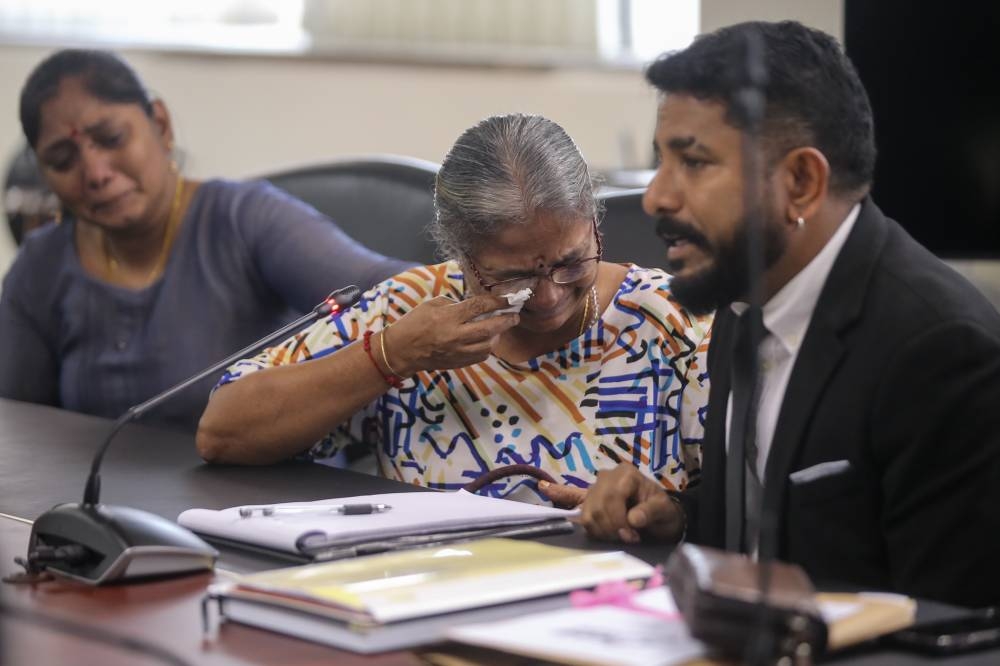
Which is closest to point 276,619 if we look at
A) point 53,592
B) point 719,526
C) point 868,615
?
point 53,592

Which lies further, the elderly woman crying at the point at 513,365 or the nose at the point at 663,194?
the elderly woman crying at the point at 513,365

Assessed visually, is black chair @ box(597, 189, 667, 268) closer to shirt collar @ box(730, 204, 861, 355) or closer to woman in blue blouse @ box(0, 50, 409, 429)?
woman in blue blouse @ box(0, 50, 409, 429)

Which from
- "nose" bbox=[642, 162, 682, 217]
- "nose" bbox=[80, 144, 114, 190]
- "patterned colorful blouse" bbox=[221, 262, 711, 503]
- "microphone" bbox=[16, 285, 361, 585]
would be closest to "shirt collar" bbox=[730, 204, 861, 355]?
"nose" bbox=[642, 162, 682, 217]

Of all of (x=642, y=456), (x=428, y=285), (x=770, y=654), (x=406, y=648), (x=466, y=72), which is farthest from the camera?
(x=466, y=72)

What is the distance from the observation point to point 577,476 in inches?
69.0

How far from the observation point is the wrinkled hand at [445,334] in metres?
1.76

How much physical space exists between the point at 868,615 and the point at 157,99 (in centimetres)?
199

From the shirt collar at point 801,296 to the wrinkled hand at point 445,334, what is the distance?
0.44 meters

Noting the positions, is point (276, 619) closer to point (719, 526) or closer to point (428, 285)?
point (719, 526)

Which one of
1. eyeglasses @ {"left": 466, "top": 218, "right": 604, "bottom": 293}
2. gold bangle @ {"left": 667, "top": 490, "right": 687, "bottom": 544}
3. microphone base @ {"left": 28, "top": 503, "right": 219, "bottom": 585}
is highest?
eyeglasses @ {"left": 466, "top": 218, "right": 604, "bottom": 293}

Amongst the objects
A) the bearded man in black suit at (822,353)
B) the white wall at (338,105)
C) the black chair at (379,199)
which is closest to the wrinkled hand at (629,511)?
the bearded man in black suit at (822,353)

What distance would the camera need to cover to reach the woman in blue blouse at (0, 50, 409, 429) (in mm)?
2484

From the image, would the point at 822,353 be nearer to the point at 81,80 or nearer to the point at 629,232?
the point at 629,232

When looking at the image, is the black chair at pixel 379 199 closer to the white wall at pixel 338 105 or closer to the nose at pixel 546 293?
the nose at pixel 546 293
